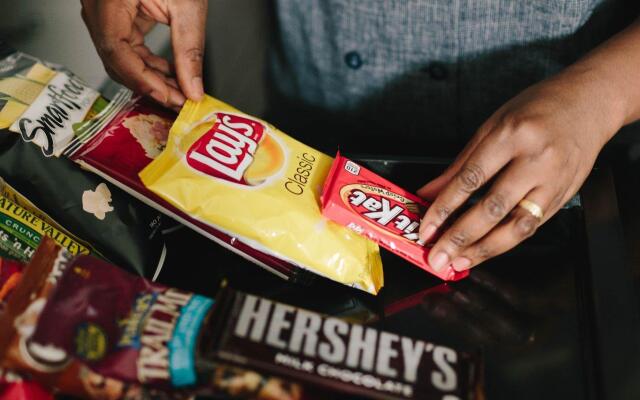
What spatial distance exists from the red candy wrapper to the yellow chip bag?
0.02m

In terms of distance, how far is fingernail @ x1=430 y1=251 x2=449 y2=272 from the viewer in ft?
2.10

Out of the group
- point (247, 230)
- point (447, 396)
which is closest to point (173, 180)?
point (247, 230)

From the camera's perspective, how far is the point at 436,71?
3.27 feet

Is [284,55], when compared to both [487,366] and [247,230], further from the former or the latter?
[487,366]

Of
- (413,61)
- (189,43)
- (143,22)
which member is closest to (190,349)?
(189,43)

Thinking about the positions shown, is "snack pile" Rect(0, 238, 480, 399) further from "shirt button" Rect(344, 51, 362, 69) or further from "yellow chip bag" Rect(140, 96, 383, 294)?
"shirt button" Rect(344, 51, 362, 69)

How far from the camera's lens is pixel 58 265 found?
0.52m

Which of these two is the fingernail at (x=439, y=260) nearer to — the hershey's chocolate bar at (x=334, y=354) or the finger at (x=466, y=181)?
the finger at (x=466, y=181)

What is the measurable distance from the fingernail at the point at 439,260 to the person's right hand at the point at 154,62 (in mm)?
373

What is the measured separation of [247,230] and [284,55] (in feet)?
1.90

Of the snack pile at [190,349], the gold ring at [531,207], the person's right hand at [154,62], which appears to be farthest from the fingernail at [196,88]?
the gold ring at [531,207]

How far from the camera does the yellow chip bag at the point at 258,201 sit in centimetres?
65

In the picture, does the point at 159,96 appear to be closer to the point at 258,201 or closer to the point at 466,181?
the point at 258,201

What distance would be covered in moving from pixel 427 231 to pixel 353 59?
1.62 feet
